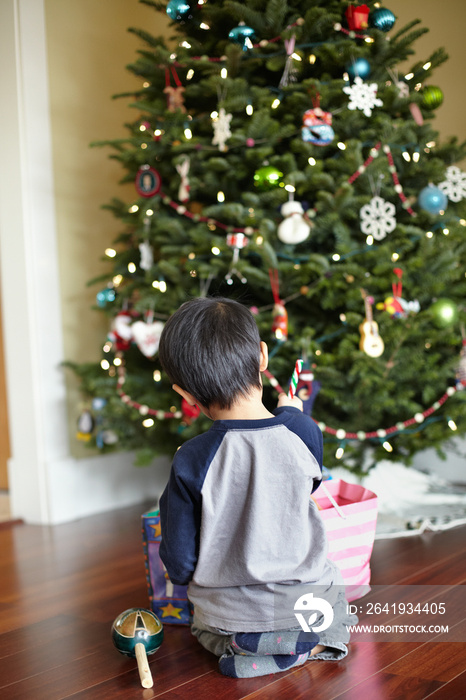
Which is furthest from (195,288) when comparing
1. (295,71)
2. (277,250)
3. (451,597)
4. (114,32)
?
(114,32)

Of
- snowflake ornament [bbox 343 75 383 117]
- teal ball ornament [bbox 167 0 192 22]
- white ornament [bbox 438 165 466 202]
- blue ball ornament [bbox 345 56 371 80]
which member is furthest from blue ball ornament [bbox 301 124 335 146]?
teal ball ornament [bbox 167 0 192 22]

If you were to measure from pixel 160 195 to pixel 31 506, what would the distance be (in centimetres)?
131

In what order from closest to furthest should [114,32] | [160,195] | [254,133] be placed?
[254,133]
[160,195]
[114,32]

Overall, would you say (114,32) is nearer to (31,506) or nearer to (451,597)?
(31,506)

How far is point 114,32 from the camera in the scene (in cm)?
302

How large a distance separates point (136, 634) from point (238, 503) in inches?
13.9

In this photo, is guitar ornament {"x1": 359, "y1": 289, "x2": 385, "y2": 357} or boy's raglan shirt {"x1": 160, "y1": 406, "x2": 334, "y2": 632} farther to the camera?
guitar ornament {"x1": 359, "y1": 289, "x2": 385, "y2": 357}

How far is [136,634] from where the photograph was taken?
1327mm

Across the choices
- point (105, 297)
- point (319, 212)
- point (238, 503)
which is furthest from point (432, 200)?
point (238, 503)

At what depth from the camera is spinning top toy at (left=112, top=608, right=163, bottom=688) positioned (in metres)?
1.32

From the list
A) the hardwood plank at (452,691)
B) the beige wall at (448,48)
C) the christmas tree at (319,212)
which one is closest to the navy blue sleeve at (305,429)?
the hardwood plank at (452,691)

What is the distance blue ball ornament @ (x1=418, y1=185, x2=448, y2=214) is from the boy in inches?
46.8

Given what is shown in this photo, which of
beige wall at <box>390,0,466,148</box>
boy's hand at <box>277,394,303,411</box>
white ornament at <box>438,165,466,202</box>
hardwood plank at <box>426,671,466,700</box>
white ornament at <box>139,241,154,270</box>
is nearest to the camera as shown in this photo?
hardwood plank at <box>426,671,466,700</box>

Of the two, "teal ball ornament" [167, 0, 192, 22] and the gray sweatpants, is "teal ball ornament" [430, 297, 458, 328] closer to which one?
the gray sweatpants
